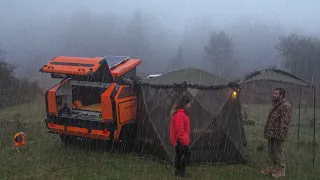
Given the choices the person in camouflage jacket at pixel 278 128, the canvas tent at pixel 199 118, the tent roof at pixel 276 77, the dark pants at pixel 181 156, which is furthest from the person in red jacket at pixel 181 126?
the tent roof at pixel 276 77

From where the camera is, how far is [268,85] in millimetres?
29906

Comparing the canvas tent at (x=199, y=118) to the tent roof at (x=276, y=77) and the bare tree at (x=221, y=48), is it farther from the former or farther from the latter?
the bare tree at (x=221, y=48)

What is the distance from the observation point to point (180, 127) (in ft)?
21.7

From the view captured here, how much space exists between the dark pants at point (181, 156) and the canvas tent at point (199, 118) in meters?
0.82

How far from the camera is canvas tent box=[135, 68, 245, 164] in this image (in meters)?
8.06

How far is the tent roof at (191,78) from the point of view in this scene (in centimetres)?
843

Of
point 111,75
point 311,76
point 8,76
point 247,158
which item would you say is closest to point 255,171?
point 247,158

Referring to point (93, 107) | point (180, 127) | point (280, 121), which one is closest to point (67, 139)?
point (93, 107)

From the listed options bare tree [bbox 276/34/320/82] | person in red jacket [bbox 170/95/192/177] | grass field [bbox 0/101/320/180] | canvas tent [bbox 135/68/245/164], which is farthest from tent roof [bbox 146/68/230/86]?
bare tree [bbox 276/34/320/82]

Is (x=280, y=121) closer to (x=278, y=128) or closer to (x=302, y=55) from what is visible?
(x=278, y=128)

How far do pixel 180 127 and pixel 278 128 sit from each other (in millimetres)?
2232

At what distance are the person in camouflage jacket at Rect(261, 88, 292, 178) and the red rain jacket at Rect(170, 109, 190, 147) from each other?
6.44 feet

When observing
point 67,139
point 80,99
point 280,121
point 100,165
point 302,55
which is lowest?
point 100,165

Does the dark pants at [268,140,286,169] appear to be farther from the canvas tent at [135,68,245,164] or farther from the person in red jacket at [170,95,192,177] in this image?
the person in red jacket at [170,95,192,177]
